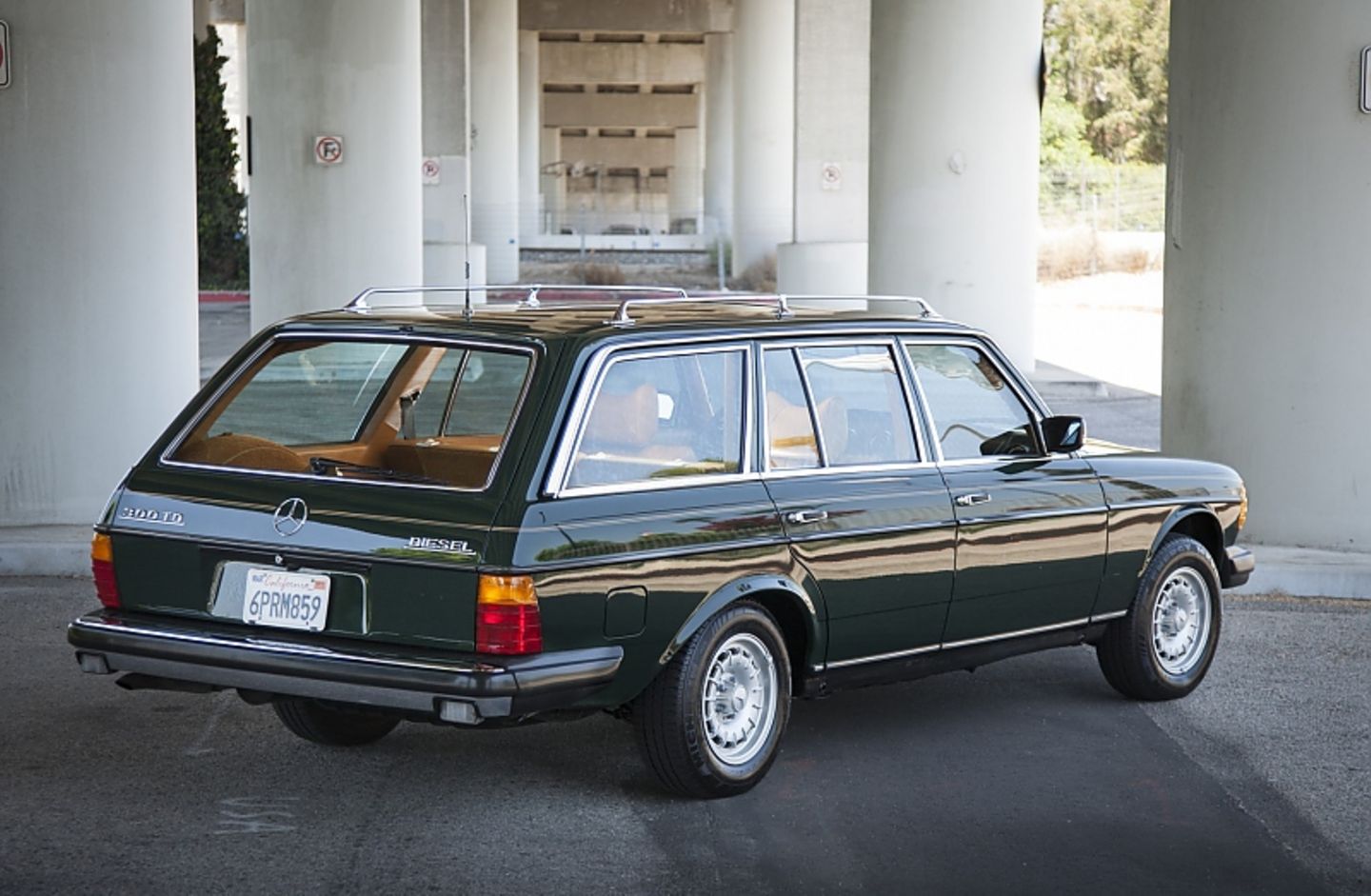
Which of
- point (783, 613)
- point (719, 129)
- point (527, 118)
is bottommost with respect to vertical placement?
point (783, 613)

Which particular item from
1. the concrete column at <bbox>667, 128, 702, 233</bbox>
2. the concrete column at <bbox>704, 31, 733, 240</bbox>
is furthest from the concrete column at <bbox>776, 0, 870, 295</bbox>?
the concrete column at <bbox>667, 128, 702, 233</bbox>

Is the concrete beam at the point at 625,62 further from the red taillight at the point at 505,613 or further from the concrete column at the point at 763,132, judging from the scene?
the red taillight at the point at 505,613

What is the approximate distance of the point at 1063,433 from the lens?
760 centimetres

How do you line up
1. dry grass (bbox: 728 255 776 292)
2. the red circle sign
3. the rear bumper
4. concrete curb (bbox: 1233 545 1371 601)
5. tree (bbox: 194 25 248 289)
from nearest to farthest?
1. the rear bumper
2. concrete curb (bbox: 1233 545 1371 601)
3. the red circle sign
4. tree (bbox: 194 25 248 289)
5. dry grass (bbox: 728 255 776 292)

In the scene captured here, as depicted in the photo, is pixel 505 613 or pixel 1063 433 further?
pixel 1063 433

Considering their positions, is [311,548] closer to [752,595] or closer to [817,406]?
[752,595]

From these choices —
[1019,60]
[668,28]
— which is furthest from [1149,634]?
[668,28]

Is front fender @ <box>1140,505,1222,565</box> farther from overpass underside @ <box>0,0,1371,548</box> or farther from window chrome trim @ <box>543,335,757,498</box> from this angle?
overpass underside @ <box>0,0,1371,548</box>

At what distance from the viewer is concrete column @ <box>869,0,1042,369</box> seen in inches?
770

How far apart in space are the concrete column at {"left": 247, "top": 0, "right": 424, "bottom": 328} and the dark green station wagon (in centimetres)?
1282

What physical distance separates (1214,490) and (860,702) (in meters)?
1.60

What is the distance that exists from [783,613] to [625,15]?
53327 mm

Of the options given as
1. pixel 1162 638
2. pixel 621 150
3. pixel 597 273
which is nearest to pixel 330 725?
pixel 1162 638

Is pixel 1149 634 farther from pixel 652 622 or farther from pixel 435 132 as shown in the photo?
pixel 435 132
